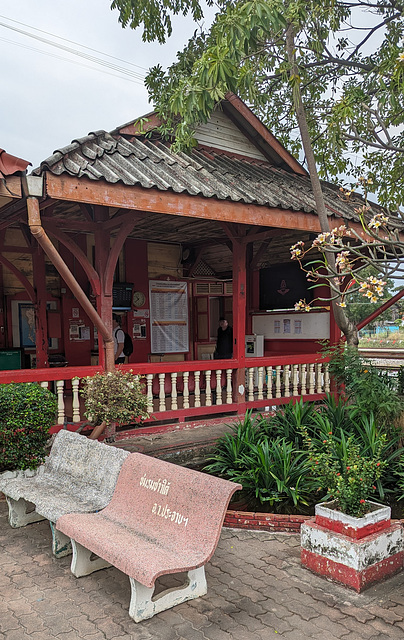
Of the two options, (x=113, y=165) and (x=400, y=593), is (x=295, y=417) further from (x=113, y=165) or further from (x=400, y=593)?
(x=113, y=165)

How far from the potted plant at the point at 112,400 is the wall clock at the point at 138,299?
4.27 m

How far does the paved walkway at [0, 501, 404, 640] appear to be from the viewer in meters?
2.96

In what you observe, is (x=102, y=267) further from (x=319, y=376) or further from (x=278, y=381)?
(x=319, y=376)

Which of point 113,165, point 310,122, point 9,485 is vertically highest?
point 310,122

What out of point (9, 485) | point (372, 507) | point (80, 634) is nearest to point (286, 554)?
point (372, 507)

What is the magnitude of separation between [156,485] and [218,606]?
92 cm

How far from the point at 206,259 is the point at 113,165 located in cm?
533

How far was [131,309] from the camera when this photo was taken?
9.67 meters

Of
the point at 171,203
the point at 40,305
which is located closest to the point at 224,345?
the point at 40,305

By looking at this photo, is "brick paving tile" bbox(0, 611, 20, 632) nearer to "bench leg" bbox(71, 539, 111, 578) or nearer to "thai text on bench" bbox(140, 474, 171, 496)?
"bench leg" bbox(71, 539, 111, 578)

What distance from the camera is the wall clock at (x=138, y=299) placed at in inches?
383

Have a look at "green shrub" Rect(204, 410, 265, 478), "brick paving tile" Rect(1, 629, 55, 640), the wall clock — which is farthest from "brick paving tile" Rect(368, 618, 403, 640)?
the wall clock

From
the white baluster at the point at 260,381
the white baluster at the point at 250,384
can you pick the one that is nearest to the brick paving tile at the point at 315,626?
the white baluster at the point at 250,384

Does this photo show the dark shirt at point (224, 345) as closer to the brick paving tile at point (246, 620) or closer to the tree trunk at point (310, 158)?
the tree trunk at point (310, 158)
